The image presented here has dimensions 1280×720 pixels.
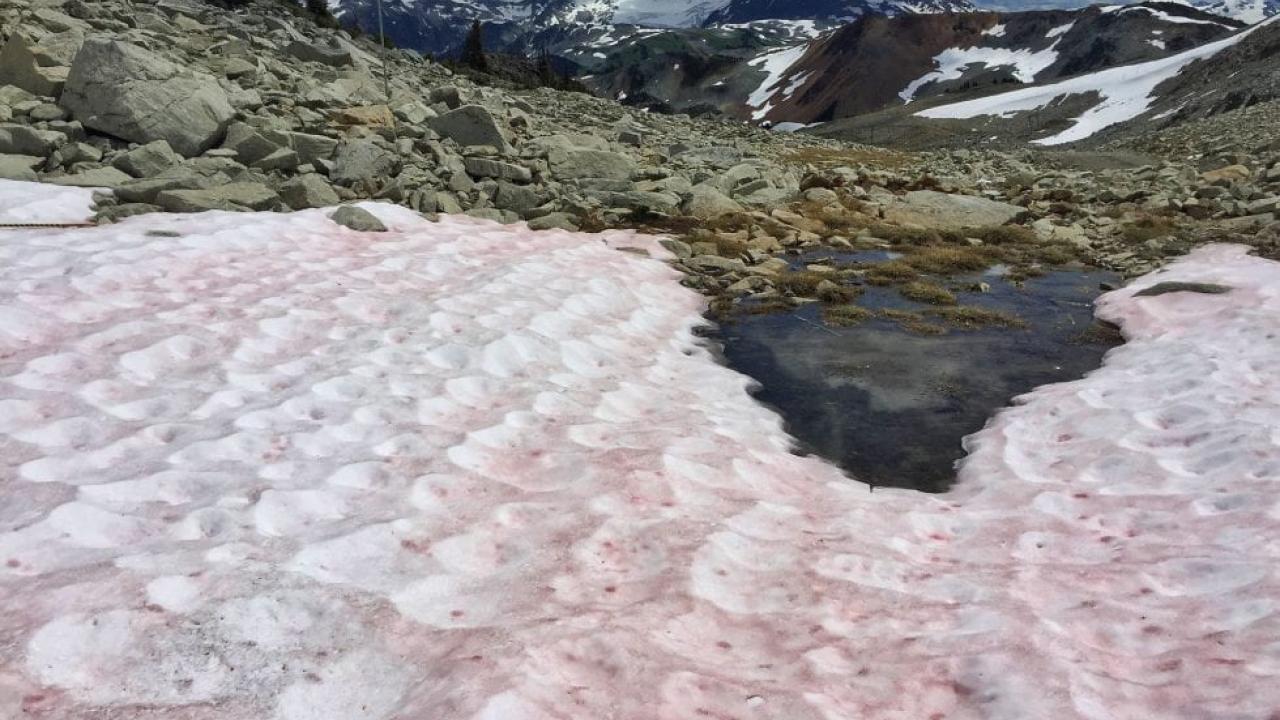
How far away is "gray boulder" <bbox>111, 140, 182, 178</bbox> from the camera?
14.5 metres

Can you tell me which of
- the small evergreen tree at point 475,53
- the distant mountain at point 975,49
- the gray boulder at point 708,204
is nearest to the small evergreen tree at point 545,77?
the small evergreen tree at point 475,53

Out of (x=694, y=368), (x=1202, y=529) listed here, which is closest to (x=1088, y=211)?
(x=694, y=368)

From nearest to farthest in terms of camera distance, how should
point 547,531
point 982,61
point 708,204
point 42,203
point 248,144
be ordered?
point 547,531
point 42,203
point 248,144
point 708,204
point 982,61

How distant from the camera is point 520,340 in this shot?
30.6 feet

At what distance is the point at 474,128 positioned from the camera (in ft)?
67.1

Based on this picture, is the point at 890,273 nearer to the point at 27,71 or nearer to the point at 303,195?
the point at 303,195

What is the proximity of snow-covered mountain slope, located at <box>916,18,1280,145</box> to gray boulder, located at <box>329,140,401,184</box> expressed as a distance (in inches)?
3048

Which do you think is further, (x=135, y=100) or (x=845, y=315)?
(x=135, y=100)

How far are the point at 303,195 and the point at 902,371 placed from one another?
1190 centimetres

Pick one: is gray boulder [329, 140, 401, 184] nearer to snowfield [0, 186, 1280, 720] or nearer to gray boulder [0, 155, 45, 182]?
gray boulder [0, 155, 45, 182]

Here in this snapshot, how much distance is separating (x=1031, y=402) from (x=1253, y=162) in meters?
26.4

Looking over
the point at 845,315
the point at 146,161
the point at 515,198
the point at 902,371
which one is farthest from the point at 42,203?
the point at 902,371

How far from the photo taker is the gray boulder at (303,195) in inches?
581

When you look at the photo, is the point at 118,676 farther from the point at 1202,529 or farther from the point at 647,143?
the point at 647,143
